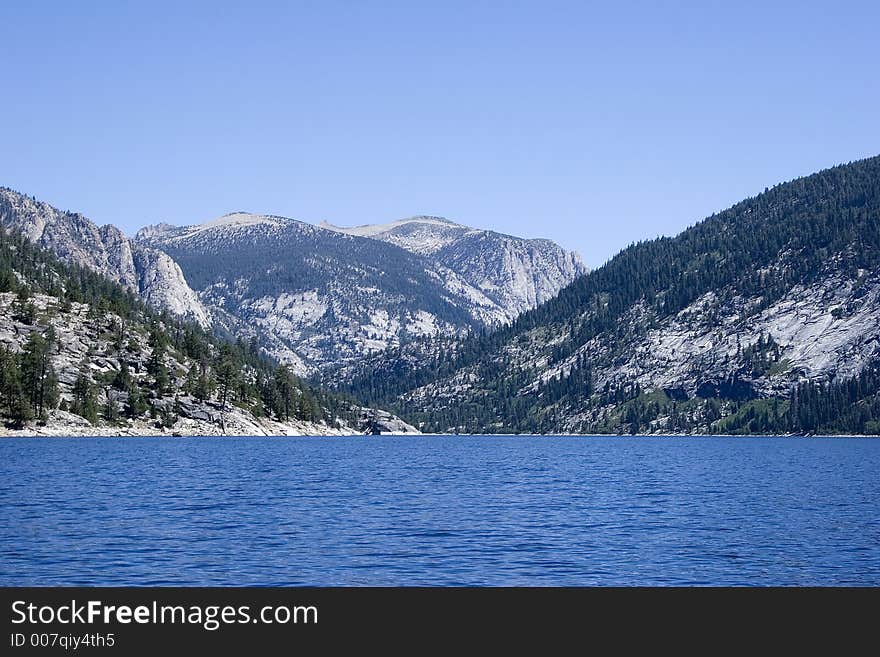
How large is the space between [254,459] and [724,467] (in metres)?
76.1

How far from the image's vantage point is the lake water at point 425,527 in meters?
57.6

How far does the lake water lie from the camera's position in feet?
189

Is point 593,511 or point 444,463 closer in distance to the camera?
point 593,511

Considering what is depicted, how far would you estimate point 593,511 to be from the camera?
90875 millimetres

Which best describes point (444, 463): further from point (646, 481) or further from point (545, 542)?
point (545, 542)

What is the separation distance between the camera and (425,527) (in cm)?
7731
